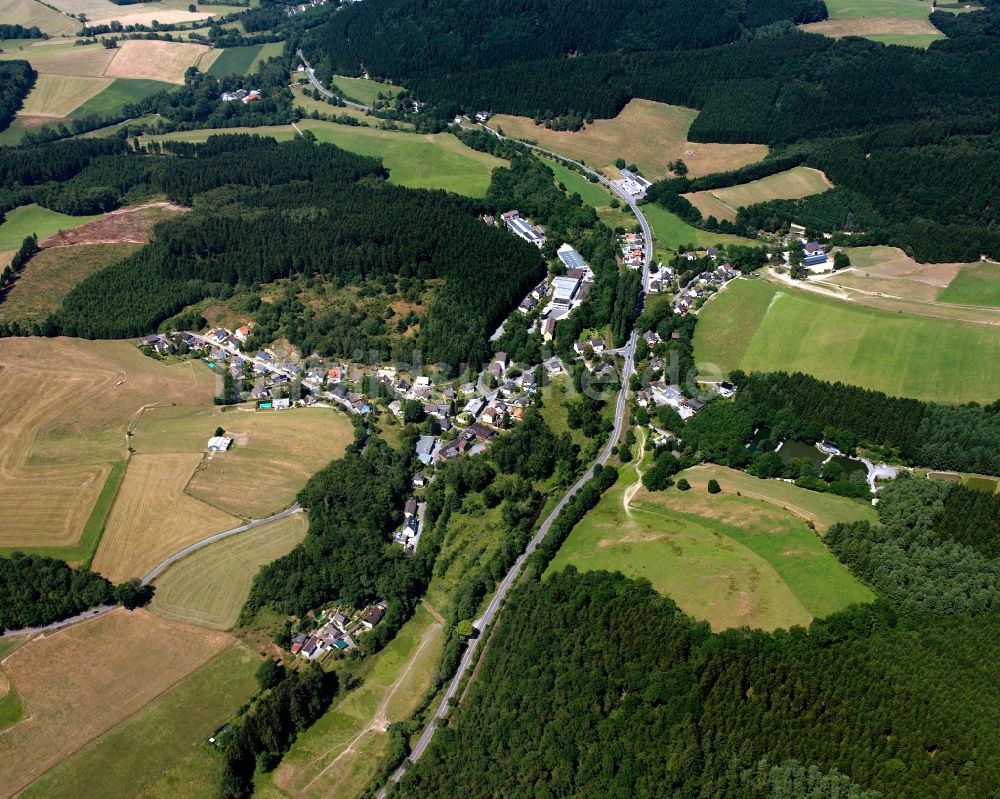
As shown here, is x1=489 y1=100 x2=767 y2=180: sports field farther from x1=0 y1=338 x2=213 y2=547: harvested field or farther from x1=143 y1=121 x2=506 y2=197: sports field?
x1=0 y1=338 x2=213 y2=547: harvested field

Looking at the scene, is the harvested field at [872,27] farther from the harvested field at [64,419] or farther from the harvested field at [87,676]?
the harvested field at [87,676]

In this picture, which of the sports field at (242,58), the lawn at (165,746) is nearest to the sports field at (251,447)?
the lawn at (165,746)

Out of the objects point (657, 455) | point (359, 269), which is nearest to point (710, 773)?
point (657, 455)

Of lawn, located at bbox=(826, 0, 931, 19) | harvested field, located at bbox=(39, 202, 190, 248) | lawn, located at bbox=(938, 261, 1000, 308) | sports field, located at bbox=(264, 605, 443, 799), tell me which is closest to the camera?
sports field, located at bbox=(264, 605, 443, 799)

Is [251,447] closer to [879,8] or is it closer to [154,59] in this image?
[154,59]

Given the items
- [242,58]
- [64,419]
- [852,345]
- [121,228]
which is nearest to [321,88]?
[242,58]

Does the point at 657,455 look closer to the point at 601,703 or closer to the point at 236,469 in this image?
the point at 601,703

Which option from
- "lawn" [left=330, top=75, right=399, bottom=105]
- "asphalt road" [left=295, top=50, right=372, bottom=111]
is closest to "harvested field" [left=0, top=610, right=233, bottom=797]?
"asphalt road" [left=295, top=50, right=372, bottom=111]
